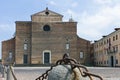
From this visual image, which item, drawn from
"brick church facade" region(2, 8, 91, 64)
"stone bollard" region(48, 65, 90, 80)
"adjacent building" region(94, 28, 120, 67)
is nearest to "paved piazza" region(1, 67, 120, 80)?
"stone bollard" region(48, 65, 90, 80)

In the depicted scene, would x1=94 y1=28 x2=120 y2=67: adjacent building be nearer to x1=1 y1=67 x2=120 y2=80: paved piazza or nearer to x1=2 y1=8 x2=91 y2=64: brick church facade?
x1=2 y1=8 x2=91 y2=64: brick church facade

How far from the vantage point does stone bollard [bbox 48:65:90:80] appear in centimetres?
297

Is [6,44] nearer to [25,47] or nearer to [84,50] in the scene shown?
[25,47]

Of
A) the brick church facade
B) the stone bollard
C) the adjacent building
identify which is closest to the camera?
the stone bollard

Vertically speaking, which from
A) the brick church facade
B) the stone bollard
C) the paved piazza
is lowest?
the paved piazza

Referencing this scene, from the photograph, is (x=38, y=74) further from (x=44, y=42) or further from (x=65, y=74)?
(x=44, y=42)

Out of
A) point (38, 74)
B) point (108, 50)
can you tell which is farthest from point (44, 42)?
point (38, 74)

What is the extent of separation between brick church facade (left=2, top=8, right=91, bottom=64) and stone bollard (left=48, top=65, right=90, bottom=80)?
202 feet

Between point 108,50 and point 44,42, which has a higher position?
point 44,42

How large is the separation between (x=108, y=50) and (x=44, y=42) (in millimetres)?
13578

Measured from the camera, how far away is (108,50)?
61688mm

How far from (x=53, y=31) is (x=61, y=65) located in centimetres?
6299

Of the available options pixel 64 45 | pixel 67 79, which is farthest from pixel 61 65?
pixel 64 45

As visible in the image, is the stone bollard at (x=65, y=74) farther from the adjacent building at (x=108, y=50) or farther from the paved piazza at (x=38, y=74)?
the adjacent building at (x=108, y=50)
